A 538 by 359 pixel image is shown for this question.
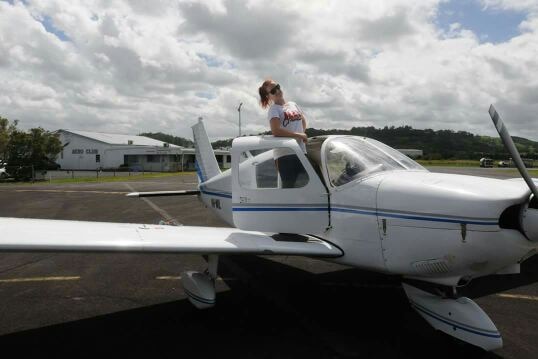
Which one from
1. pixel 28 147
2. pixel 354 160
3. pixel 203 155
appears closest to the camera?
pixel 354 160

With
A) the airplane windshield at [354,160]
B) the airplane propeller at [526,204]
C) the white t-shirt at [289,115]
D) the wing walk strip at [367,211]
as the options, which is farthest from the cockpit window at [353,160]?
the airplane propeller at [526,204]

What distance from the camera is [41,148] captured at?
41312 mm

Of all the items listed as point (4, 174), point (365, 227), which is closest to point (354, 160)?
point (365, 227)

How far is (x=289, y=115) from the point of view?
5.46m

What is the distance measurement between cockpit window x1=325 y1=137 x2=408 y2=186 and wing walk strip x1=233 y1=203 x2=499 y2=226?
1.17ft

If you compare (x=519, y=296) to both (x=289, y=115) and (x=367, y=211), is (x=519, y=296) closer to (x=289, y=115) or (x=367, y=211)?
(x=367, y=211)

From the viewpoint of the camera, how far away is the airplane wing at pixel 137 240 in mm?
3822

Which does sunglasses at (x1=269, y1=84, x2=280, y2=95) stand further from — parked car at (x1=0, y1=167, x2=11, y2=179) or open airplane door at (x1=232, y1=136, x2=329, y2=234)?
parked car at (x1=0, y1=167, x2=11, y2=179)

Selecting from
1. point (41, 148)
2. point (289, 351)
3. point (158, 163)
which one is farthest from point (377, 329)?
point (158, 163)

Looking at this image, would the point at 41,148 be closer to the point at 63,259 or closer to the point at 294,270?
the point at 63,259

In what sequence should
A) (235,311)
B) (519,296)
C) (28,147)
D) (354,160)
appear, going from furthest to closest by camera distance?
(28,147), (519,296), (235,311), (354,160)

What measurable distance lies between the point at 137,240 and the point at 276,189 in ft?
6.24

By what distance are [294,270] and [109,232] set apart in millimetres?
3402

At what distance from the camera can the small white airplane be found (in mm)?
3531
